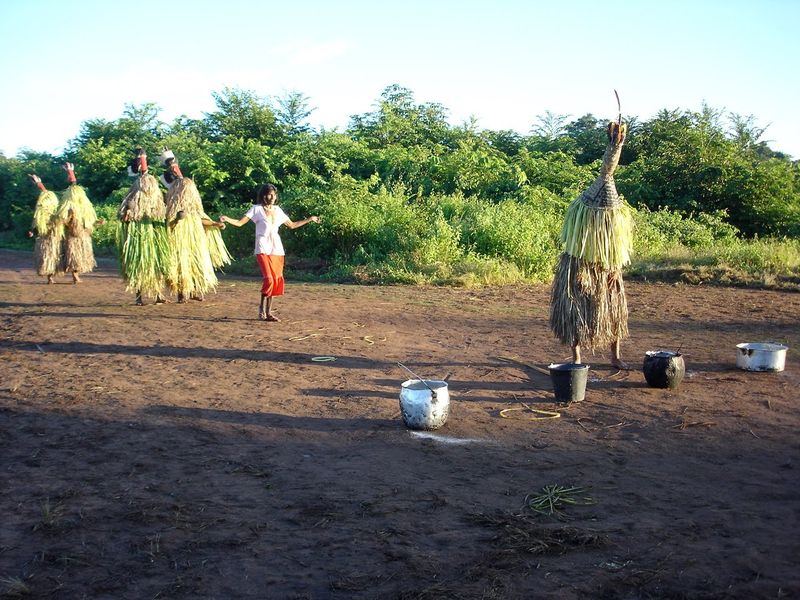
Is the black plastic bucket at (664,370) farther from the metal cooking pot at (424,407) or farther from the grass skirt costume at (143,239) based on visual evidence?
the grass skirt costume at (143,239)

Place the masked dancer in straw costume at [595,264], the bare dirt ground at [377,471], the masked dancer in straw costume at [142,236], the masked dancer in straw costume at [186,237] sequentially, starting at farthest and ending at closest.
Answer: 1. the masked dancer in straw costume at [186,237]
2. the masked dancer in straw costume at [142,236]
3. the masked dancer in straw costume at [595,264]
4. the bare dirt ground at [377,471]

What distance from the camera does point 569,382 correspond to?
5766mm

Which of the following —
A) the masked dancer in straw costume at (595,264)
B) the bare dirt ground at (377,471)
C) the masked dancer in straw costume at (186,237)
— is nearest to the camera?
the bare dirt ground at (377,471)

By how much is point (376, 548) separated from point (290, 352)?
4312 mm

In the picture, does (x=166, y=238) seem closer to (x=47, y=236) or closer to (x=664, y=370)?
(x=47, y=236)

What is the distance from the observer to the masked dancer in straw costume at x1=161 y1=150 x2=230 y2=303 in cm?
1021

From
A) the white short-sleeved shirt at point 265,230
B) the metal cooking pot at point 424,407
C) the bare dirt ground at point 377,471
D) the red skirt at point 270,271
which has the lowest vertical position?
the bare dirt ground at point 377,471

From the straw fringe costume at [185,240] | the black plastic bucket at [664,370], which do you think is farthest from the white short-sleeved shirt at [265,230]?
the black plastic bucket at [664,370]

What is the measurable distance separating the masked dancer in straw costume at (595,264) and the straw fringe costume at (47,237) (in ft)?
32.1

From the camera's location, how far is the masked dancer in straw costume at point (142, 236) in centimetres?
1002

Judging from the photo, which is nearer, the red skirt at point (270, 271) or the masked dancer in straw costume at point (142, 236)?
the red skirt at point (270, 271)

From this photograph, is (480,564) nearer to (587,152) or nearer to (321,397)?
(321,397)

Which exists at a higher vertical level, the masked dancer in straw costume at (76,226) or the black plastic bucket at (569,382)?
the masked dancer in straw costume at (76,226)

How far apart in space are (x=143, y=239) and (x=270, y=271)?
2.09 meters
